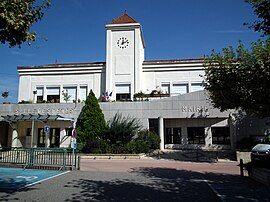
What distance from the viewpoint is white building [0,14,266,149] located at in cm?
3025

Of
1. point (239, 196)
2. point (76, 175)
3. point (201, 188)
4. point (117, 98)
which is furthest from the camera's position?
point (117, 98)

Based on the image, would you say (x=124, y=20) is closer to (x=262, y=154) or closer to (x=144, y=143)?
(x=144, y=143)

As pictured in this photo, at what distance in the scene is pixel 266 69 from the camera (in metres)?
17.7

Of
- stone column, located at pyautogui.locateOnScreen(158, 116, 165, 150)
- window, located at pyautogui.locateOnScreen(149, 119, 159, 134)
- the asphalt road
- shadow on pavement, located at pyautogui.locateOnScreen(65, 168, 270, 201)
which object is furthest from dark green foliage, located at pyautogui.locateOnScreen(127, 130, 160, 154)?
shadow on pavement, located at pyautogui.locateOnScreen(65, 168, 270, 201)

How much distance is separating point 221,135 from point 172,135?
485 cm

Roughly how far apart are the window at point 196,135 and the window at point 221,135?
107 cm

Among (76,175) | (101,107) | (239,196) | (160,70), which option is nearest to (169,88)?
(160,70)

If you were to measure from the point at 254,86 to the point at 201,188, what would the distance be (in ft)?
29.3

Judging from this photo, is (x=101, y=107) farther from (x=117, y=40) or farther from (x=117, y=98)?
(x=117, y=40)

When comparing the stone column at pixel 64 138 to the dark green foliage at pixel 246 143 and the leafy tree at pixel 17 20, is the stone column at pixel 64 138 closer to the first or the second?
the dark green foliage at pixel 246 143

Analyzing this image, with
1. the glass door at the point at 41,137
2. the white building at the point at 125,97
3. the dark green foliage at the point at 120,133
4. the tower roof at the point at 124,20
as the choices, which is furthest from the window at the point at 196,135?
the glass door at the point at 41,137

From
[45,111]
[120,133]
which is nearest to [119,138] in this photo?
[120,133]

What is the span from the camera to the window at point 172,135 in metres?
31.9

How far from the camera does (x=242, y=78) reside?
1938cm
